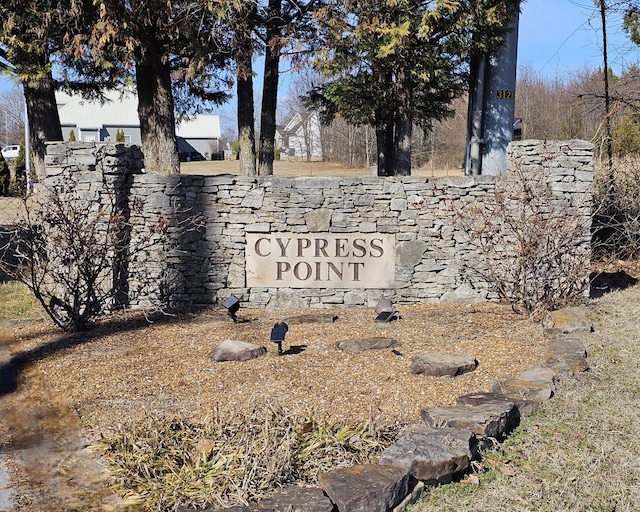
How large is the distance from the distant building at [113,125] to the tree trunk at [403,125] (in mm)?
35160

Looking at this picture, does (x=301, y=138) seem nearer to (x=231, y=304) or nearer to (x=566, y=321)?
(x=231, y=304)

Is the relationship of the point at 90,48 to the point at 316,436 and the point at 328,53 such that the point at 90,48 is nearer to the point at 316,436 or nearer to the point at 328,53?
the point at 328,53

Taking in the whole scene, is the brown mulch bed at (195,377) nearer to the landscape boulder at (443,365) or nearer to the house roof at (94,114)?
the landscape boulder at (443,365)

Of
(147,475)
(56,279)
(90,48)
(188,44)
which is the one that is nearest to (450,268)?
(56,279)

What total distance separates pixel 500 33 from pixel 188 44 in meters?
4.79

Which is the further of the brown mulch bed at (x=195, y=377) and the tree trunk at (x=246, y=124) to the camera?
the tree trunk at (x=246, y=124)

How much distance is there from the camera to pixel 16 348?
6.55m

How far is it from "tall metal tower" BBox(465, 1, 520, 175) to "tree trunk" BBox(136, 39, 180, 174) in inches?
179

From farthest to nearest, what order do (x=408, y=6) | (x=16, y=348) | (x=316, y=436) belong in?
(x=408, y=6)
(x=16, y=348)
(x=316, y=436)

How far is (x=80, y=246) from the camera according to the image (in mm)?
6742

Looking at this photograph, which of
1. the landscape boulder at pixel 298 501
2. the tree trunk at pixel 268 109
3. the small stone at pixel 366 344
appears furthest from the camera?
the tree trunk at pixel 268 109

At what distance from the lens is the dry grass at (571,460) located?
3404 mm

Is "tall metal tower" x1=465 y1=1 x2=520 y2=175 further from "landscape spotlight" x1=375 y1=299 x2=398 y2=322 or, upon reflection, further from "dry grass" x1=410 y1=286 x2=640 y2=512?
"dry grass" x1=410 y1=286 x2=640 y2=512

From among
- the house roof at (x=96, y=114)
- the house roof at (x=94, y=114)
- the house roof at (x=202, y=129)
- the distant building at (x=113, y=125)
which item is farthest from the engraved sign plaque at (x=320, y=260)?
the house roof at (x=202, y=129)
